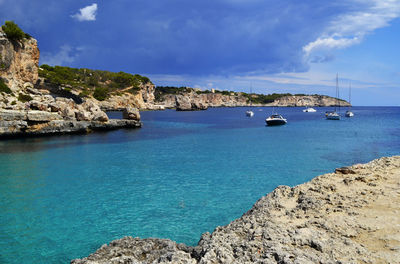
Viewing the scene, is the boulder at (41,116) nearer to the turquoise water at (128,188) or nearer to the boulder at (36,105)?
the boulder at (36,105)

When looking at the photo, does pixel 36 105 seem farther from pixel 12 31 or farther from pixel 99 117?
pixel 12 31

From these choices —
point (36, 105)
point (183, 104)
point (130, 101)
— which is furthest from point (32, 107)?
point (183, 104)

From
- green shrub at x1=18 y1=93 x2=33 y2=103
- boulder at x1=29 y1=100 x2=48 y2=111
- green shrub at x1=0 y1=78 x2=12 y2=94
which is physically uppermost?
green shrub at x1=0 y1=78 x2=12 y2=94

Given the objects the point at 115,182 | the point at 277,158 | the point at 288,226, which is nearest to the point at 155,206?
the point at 115,182

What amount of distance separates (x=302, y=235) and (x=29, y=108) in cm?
4280

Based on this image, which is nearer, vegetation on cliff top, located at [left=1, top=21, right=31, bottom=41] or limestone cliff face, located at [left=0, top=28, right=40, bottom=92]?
limestone cliff face, located at [left=0, top=28, right=40, bottom=92]

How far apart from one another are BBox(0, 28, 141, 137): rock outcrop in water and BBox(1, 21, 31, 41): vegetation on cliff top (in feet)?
2.69

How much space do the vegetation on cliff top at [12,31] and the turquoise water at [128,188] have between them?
31040mm

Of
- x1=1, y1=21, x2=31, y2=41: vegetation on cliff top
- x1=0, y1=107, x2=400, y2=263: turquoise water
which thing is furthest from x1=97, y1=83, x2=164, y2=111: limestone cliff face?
x1=0, y1=107, x2=400, y2=263: turquoise water

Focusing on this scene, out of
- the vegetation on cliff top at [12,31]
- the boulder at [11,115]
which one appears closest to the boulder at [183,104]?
the vegetation on cliff top at [12,31]

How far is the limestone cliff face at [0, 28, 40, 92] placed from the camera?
151ft

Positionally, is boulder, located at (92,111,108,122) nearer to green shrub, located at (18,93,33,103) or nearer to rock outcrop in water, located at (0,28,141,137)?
rock outcrop in water, located at (0,28,141,137)

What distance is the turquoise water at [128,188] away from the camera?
9.56 meters

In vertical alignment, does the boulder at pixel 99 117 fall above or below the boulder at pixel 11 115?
below
